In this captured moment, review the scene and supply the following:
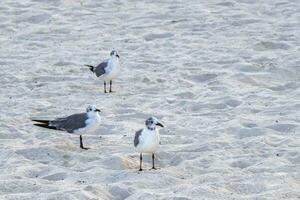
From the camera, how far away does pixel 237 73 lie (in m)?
11.1

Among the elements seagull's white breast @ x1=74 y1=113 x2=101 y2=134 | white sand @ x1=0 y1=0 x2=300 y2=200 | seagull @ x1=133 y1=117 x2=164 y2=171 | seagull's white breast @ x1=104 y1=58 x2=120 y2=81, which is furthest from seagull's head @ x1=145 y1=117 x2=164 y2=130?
seagull's white breast @ x1=104 y1=58 x2=120 y2=81

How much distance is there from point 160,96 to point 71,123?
2.35 meters

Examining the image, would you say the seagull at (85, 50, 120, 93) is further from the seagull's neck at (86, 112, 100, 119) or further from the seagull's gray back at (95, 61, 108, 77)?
the seagull's neck at (86, 112, 100, 119)

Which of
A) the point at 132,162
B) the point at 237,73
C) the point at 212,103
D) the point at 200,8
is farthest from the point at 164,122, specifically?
the point at 200,8

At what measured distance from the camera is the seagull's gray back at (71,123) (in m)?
8.21

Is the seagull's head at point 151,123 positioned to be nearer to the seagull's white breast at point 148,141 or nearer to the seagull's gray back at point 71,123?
the seagull's white breast at point 148,141

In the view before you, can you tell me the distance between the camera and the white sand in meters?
7.22

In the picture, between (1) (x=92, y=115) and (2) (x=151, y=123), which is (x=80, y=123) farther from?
(2) (x=151, y=123)

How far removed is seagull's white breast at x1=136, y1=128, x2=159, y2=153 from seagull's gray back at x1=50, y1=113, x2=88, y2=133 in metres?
1.03

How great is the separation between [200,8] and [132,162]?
7655mm

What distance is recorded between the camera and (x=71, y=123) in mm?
8250

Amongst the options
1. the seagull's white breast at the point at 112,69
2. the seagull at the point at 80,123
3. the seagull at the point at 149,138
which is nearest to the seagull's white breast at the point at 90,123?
the seagull at the point at 80,123

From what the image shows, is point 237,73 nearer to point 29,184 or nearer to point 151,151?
point 151,151

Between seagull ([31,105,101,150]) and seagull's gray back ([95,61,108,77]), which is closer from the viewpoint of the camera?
seagull ([31,105,101,150])
